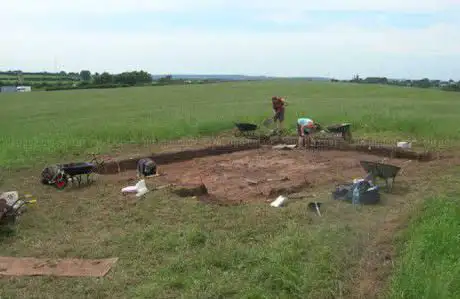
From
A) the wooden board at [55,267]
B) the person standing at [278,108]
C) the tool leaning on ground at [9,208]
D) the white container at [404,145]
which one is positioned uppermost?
the person standing at [278,108]

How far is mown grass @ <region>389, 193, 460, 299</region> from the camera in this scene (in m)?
4.56

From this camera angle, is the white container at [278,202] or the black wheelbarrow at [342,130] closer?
the white container at [278,202]

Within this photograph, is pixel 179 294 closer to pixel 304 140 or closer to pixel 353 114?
pixel 304 140

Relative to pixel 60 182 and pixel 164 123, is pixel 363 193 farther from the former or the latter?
pixel 164 123

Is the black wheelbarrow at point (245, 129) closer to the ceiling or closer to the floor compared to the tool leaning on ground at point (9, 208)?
closer to the ceiling

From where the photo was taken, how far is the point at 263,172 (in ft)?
40.1

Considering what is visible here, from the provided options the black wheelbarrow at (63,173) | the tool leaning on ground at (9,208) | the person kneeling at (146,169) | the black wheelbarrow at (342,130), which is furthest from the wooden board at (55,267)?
the black wheelbarrow at (342,130)

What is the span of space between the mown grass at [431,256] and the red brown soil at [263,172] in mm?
3443

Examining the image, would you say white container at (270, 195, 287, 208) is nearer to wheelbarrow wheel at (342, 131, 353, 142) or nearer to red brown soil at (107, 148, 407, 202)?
red brown soil at (107, 148, 407, 202)

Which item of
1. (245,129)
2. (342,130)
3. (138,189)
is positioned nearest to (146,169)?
(138,189)

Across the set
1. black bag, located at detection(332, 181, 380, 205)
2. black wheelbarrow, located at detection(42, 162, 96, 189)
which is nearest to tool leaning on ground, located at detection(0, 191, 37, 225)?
black wheelbarrow, located at detection(42, 162, 96, 189)

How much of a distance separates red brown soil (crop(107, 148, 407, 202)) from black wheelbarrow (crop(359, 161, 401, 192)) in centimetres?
117

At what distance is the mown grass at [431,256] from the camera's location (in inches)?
179

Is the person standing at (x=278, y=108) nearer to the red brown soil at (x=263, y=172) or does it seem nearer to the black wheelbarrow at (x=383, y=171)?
the red brown soil at (x=263, y=172)
